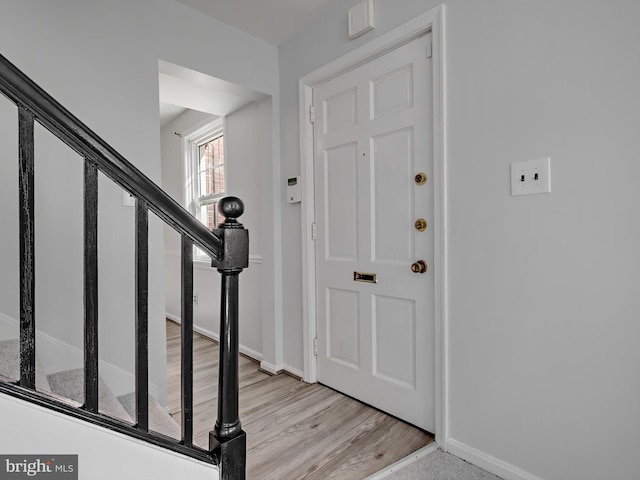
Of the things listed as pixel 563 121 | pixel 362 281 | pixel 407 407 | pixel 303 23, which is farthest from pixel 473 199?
pixel 303 23

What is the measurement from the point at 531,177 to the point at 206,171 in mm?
3423

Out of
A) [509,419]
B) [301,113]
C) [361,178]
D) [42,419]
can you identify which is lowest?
[509,419]

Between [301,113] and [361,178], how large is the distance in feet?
2.33

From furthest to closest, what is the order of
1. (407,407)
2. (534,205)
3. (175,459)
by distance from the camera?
(407,407), (534,205), (175,459)

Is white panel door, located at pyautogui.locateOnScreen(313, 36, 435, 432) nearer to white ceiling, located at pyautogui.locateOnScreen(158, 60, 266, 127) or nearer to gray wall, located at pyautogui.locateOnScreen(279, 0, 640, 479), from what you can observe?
gray wall, located at pyautogui.locateOnScreen(279, 0, 640, 479)

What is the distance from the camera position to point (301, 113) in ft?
A: 8.43

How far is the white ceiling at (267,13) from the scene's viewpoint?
225 cm

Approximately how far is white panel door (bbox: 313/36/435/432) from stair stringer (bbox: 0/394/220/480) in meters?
1.30

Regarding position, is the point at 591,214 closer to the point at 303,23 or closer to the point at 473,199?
the point at 473,199

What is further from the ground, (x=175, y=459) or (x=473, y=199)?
(x=473, y=199)

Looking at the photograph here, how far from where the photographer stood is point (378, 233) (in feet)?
7.11

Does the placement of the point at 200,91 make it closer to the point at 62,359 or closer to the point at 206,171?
the point at 206,171

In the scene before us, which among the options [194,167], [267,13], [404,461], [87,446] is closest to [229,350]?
[87,446]

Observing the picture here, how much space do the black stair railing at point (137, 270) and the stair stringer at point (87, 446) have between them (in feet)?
0.05
